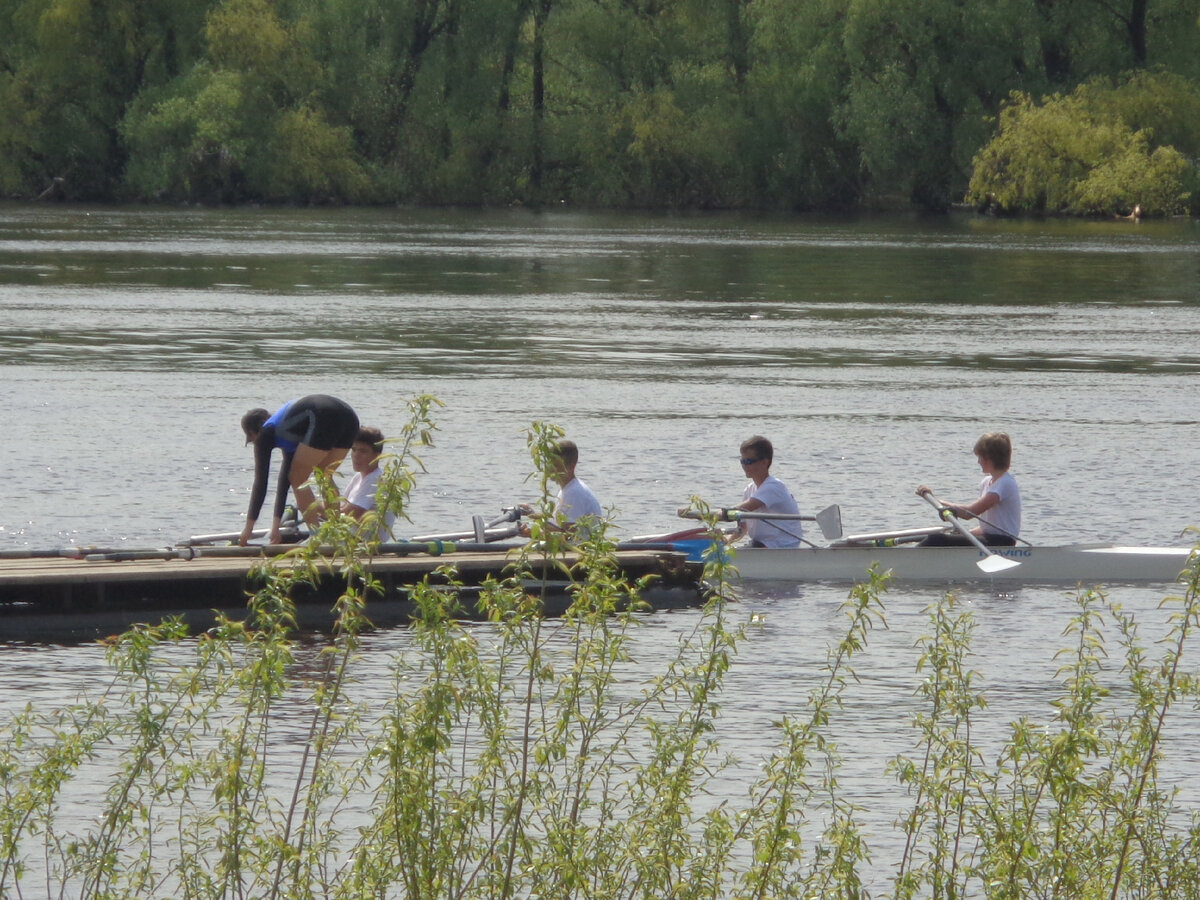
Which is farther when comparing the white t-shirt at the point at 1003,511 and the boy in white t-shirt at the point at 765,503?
the white t-shirt at the point at 1003,511

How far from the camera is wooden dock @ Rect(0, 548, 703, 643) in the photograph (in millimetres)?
13797

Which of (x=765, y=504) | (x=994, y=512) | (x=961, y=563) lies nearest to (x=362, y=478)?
(x=765, y=504)

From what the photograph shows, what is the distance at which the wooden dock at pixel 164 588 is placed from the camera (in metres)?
13.8

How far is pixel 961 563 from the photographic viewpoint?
1605 cm

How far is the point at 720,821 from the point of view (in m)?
7.00

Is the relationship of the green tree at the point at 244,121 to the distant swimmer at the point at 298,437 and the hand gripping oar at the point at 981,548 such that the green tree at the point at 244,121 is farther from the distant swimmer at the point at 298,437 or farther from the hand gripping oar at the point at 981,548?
the hand gripping oar at the point at 981,548

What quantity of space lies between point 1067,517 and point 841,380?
11464mm

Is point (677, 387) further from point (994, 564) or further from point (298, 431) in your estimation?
point (298, 431)

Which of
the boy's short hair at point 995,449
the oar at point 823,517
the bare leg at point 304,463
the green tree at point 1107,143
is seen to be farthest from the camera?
the green tree at point 1107,143

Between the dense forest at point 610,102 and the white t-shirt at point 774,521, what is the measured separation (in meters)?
59.1

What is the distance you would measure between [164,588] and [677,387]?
15996 millimetres

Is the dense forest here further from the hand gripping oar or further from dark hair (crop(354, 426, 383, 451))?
dark hair (crop(354, 426, 383, 451))

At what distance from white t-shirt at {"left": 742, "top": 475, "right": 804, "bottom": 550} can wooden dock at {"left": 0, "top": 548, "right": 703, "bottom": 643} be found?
1.30 metres

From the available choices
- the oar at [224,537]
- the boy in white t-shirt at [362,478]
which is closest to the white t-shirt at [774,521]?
the boy in white t-shirt at [362,478]
